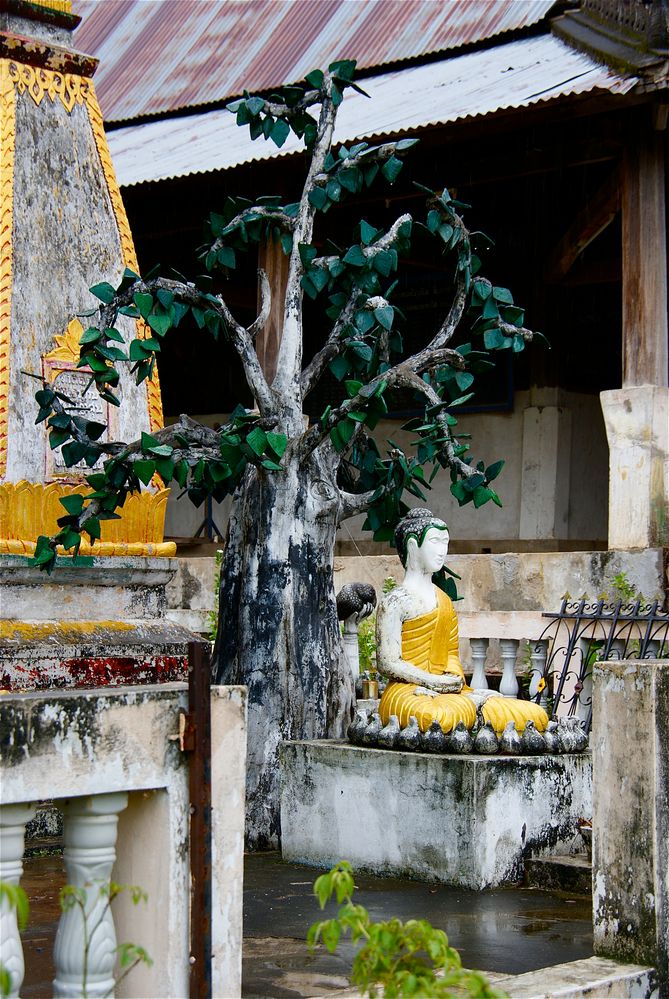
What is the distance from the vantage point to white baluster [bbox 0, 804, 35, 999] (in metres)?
3.18

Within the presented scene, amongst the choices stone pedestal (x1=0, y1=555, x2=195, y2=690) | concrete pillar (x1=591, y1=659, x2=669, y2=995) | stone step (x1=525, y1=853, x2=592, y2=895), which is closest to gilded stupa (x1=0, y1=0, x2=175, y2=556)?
stone pedestal (x1=0, y1=555, x2=195, y2=690)

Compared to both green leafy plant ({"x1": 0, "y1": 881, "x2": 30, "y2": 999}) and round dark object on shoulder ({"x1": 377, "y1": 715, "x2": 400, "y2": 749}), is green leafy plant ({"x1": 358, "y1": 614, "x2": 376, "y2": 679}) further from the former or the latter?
green leafy plant ({"x1": 0, "y1": 881, "x2": 30, "y2": 999})

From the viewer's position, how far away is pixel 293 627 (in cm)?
752

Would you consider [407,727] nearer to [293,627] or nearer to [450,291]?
[293,627]

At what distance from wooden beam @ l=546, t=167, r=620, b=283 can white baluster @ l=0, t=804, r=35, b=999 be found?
327 inches

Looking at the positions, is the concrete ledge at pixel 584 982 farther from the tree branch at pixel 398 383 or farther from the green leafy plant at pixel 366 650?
the green leafy plant at pixel 366 650

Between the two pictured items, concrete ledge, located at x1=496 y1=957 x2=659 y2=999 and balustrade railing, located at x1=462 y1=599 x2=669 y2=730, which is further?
balustrade railing, located at x1=462 y1=599 x2=669 y2=730

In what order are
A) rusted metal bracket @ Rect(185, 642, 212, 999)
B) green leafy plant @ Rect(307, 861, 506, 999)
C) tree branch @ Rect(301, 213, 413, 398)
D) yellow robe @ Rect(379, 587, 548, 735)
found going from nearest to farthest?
green leafy plant @ Rect(307, 861, 506, 999) < rusted metal bracket @ Rect(185, 642, 212, 999) < yellow robe @ Rect(379, 587, 548, 735) < tree branch @ Rect(301, 213, 413, 398)

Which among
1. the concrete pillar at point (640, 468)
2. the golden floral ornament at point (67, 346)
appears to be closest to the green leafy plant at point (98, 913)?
the golden floral ornament at point (67, 346)

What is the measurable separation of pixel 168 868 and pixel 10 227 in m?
4.43

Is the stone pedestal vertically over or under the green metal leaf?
under

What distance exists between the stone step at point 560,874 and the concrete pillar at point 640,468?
365 cm

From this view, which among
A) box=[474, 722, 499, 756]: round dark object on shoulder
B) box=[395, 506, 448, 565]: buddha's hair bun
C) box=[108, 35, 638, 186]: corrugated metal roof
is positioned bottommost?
box=[474, 722, 499, 756]: round dark object on shoulder

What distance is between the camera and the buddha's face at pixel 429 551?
273 inches
